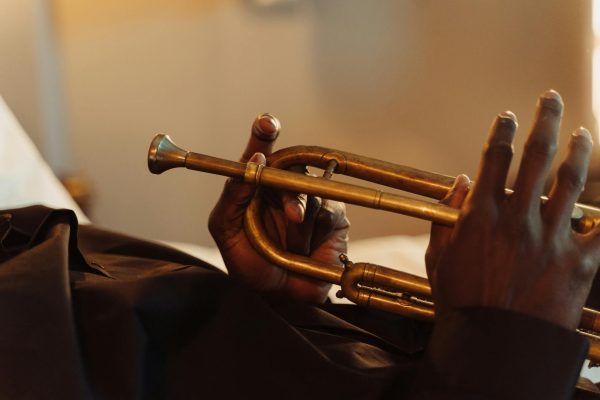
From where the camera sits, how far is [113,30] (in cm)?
185

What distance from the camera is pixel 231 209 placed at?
823mm

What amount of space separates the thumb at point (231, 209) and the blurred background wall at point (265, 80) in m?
0.93

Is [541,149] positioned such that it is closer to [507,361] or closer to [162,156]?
[507,361]

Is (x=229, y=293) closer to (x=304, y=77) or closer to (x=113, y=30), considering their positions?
(x=304, y=77)

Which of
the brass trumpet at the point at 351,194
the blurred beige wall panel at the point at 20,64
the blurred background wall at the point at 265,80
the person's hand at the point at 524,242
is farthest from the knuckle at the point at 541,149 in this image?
the blurred beige wall panel at the point at 20,64

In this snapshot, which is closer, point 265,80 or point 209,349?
point 209,349

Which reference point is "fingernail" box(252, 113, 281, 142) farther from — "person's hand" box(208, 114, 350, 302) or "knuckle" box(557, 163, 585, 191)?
"knuckle" box(557, 163, 585, 191)

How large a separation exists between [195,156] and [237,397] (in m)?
0.30

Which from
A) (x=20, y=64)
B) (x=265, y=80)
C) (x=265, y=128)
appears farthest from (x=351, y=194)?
(x=20, y=64)

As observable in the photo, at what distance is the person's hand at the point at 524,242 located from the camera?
513 mm

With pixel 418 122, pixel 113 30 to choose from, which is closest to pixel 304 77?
pixel 418 122

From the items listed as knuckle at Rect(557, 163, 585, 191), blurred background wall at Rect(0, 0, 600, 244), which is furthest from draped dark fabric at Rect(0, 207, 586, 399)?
blurred background wall at Rect(0, 0, 600, 244)

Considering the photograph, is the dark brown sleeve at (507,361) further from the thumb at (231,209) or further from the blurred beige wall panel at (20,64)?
the blurred beige wall panel at (20,64)

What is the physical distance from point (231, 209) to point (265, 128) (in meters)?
0.12
